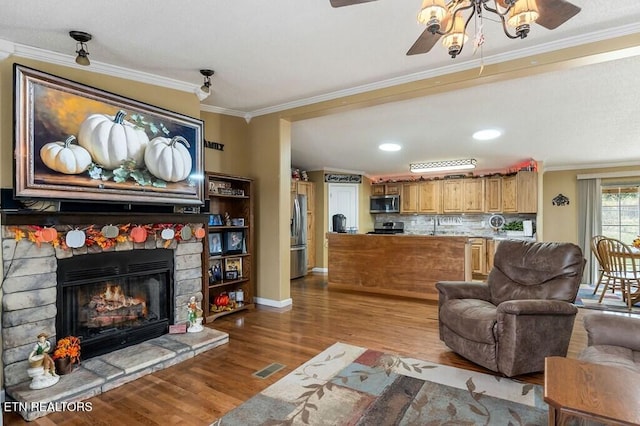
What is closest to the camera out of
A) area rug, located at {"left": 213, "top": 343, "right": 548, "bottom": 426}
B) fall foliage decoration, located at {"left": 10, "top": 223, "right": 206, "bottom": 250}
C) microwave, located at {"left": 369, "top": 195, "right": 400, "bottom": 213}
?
area rug, located at {"left": 213, "top": 343, "right": 548, "bottom": 426}

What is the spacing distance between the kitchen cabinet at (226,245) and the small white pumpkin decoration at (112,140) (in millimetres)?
1062

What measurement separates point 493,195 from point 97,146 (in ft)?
22.7

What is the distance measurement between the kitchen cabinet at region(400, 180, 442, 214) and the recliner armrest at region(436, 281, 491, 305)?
15.3ft

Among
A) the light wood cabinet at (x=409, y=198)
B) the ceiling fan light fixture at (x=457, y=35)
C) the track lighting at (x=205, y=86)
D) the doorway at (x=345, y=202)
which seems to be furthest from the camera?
the light wood cabinet at (x=409, y=198)

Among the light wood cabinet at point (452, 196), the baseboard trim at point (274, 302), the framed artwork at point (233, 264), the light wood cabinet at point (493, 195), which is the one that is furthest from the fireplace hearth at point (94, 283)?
the light wood cabinet at point (493, 195)

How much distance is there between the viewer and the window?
6656mm

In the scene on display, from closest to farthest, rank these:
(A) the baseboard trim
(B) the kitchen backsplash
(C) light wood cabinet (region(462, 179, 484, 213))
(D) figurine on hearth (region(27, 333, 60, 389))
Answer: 1. (D) figurine on hearth (region(27, 333, 60, 389))
2. (A) the baseboard trim
3. (C) light wood cabinet (region(462, 179, 484, 213))
4. (B) the kitchen backsplash

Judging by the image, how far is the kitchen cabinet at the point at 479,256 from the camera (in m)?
6.96

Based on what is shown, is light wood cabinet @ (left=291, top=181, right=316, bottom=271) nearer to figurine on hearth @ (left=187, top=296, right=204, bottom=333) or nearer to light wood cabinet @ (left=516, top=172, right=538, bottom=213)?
figurine on hearth @ (left=187, top=296, right=204, bottom=333)

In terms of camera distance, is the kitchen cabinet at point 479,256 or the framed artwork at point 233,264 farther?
the kitchen cabinet at point 479,256

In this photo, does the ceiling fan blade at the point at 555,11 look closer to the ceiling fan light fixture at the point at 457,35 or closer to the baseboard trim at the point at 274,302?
the ceiling fan light fixture at the point at 457,35

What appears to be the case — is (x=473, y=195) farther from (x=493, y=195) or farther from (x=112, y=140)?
(x=112, y=140)

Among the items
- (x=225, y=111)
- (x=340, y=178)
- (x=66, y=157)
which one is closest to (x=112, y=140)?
(x=66, y=157)

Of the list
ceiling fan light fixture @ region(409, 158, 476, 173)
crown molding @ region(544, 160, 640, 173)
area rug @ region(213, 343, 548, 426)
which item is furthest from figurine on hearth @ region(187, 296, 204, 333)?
crown molding @ region(544, 160, 640, 173)
